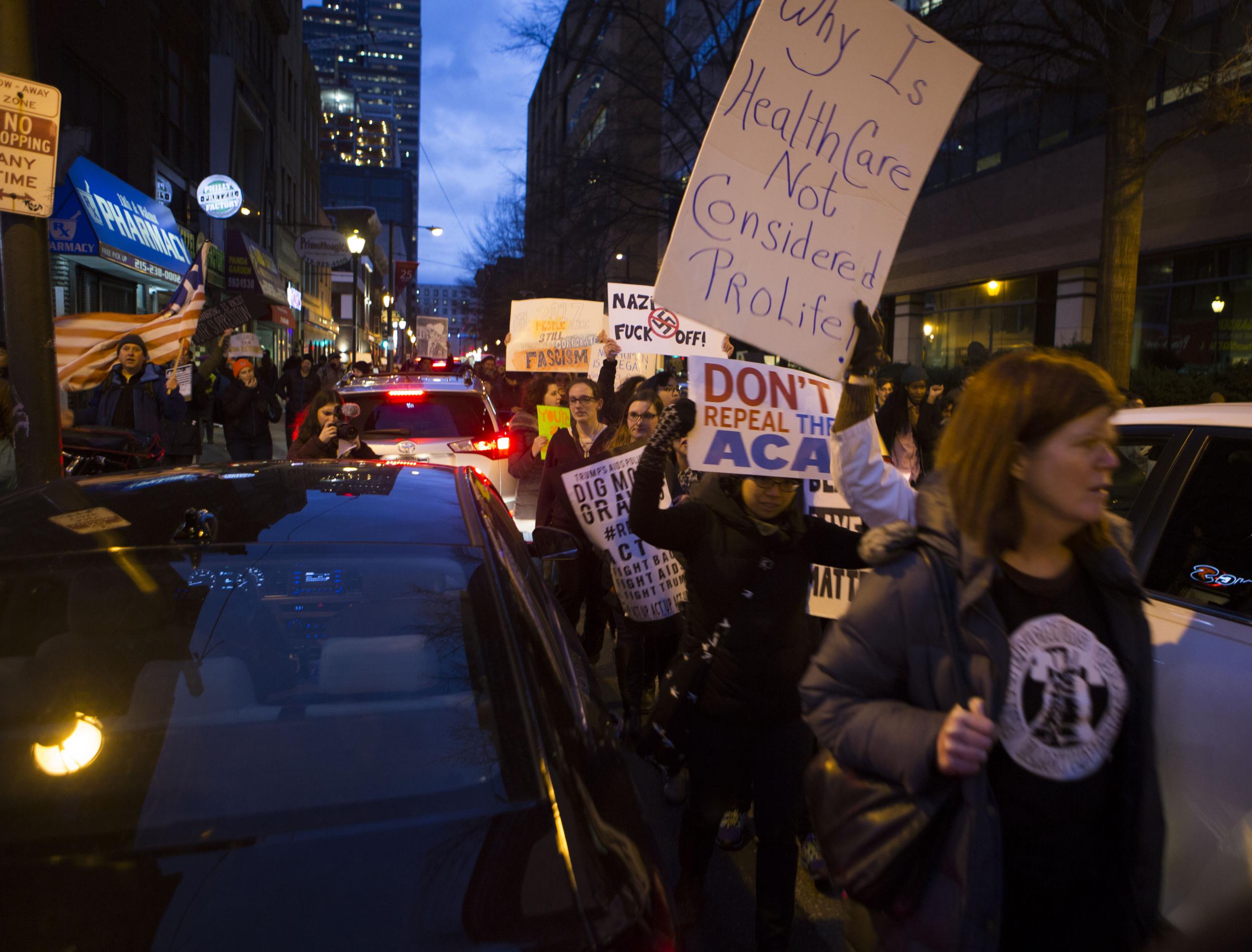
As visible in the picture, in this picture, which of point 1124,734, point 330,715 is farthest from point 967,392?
point 330,715

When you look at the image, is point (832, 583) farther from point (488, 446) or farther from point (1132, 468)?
point (488, 446)

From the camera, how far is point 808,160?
3.26 m

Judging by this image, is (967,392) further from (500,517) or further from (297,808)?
(500,517)

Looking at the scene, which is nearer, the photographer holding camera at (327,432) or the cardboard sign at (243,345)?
the photographer holding camera at (327,432)

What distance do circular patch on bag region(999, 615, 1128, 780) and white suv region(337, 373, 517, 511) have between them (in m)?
6.66

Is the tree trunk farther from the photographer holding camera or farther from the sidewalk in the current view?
the sidewalk

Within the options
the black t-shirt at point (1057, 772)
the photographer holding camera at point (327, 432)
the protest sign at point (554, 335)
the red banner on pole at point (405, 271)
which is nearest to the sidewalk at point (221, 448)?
the protest sign at point (554, 335)

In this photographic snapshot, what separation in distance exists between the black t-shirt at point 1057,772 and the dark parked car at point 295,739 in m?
0.70

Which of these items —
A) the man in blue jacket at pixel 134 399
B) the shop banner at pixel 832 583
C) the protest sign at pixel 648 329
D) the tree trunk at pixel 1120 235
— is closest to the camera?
the shop banner at pixel 832 583

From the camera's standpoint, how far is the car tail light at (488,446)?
8320mm

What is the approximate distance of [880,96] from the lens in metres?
Answer: 3.28

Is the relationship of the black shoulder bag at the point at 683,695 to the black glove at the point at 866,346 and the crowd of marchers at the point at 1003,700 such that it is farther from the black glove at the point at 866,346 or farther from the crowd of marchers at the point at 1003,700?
the crowd of marchers at the point at 1003,700

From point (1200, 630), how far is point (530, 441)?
6.24 metres

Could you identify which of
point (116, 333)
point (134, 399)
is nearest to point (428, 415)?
point (116, 333)
